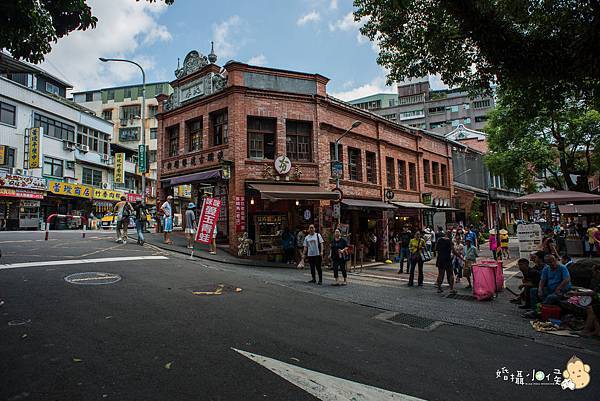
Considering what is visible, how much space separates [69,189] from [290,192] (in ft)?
93.0

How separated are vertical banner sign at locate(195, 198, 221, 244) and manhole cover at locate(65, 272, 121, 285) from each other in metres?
5.23

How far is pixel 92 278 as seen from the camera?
328 inches

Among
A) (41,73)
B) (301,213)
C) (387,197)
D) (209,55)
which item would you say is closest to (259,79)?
(209,55)

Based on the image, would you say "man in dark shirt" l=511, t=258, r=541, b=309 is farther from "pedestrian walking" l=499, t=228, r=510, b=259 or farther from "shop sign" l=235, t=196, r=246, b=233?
"pedestrian walking" l=499, t=228, r=510, b=259

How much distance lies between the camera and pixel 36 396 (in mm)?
3281

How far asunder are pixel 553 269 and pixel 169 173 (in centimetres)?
1715

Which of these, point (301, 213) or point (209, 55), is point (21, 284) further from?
point (209, 55)

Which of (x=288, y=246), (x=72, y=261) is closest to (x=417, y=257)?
(x=288, y=246)

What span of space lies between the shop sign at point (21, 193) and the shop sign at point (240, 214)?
23.0 metres

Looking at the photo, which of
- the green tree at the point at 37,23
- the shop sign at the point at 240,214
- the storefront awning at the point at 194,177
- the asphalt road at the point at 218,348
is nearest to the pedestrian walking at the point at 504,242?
the shop sign at the point at 240,214

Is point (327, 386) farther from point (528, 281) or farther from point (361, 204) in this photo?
point (361, 204)

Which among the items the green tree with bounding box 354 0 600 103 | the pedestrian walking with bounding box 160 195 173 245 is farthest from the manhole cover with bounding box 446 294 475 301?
the pedestrian walking with bounding box 160 195 173 245

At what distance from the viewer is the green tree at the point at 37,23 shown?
5402 millimetres

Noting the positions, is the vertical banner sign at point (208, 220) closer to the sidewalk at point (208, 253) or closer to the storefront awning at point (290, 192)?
the sidewalk at point (208, 253)
